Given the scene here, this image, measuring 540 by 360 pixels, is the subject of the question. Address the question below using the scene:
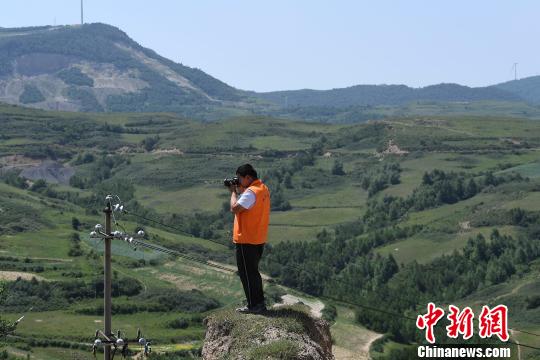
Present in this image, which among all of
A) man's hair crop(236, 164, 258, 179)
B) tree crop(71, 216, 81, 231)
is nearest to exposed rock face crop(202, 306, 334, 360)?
man's hair crop(236, 164, 258, 179)

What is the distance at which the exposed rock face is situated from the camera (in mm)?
17016

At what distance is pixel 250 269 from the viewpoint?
18922 millimetres

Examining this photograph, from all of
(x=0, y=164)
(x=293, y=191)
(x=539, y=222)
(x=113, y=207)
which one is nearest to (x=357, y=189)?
(x=293, y=191)

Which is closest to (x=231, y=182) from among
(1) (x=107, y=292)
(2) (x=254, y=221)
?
(2) (x=254, y=221)

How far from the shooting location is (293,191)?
18538 centimetres

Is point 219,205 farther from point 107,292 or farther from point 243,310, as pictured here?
point 243,310

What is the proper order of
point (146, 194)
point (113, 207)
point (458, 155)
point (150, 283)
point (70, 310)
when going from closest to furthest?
point (113, 207) → point (70, 310) → point (150, 283) → point (146, 194) → point (458, 155)

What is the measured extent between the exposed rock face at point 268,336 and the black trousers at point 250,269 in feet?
1.32

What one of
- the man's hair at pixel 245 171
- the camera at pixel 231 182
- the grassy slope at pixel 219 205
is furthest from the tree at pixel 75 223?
the man's hair at pixel 245 171

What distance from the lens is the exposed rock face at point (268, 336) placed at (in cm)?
1702

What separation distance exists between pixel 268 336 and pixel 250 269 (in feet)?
5.51

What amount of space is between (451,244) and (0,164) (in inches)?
3967

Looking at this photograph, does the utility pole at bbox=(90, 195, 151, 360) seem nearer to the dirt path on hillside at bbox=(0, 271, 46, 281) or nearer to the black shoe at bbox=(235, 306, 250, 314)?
the black shoe at bbox=(235, 306, 250, 314)

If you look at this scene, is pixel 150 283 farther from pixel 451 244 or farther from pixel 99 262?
pixel 451 244
